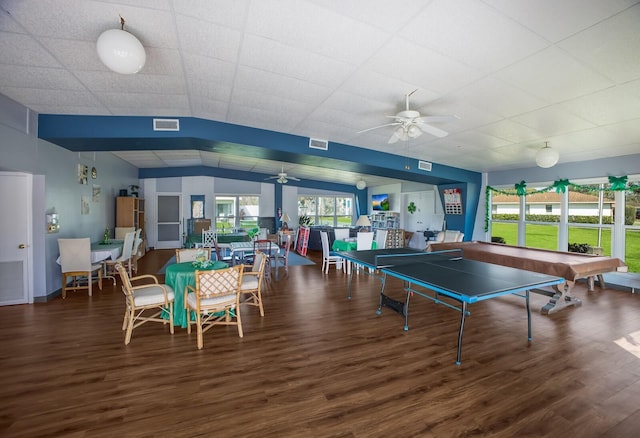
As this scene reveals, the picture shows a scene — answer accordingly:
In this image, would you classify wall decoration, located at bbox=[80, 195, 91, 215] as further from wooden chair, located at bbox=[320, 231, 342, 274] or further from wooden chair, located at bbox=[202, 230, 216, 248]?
wooden chair, located at bbox=[320, 231, 342, 274]

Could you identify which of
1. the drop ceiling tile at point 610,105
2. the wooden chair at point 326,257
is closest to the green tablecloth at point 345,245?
the wooden chair at point 326,257

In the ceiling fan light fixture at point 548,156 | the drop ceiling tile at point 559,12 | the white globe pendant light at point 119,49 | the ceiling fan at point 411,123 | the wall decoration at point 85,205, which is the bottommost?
the wall decoration at point 85,205

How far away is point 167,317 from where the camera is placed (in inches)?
132

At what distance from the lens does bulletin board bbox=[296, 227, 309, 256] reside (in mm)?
8617

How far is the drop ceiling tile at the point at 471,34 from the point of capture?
74.5 inches

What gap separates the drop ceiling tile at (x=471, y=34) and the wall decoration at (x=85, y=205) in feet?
20.1

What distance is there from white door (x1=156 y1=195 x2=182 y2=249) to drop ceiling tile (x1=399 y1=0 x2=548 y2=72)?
9.79 m

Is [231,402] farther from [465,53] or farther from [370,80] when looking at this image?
[465,53]

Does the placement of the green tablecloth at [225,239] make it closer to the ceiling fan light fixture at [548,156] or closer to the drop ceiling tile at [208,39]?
the drop ceiling tile at [208,39]

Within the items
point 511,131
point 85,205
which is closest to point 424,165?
point 511,131

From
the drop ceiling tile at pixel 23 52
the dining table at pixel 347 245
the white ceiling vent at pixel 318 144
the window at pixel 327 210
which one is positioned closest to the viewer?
the drop ceiling tile at pixel 23 52

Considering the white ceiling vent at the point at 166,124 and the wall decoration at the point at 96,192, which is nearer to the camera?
the white ceiling vent at the point at 166,124

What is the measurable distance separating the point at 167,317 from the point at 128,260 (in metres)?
2.84

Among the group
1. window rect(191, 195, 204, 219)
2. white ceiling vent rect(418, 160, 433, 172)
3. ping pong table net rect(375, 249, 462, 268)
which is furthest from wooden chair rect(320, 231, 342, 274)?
window rect(191, 195, 204, 219)
